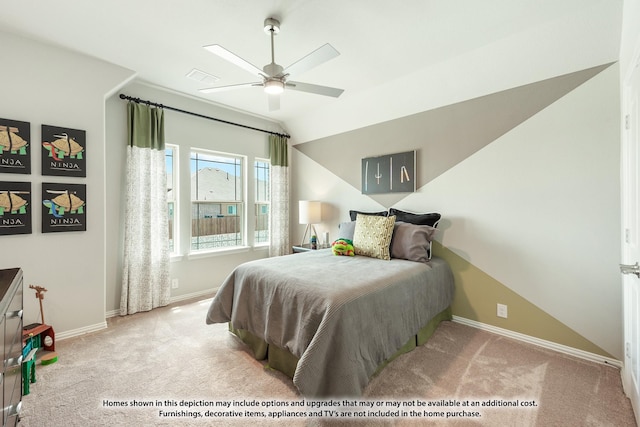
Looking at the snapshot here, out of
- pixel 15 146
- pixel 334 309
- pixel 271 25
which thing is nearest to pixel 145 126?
pixel 15 146

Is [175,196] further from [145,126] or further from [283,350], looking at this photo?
[283,350]

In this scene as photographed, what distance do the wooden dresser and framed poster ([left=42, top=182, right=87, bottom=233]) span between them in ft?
4.35

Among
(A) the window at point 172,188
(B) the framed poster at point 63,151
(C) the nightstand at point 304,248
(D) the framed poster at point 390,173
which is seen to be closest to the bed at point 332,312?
(D) the framed poster at point 390,173

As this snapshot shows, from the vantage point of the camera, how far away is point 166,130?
11.4ft

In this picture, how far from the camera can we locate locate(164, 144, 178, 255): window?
11.8ft

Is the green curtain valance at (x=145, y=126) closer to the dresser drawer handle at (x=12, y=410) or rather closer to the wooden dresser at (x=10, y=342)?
the wooden dresser at (x=10, y=342)

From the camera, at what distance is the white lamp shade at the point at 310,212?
4.10 m

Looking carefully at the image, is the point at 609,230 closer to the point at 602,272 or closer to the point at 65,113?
the point at 602,272

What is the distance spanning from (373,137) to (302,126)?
4.49ft

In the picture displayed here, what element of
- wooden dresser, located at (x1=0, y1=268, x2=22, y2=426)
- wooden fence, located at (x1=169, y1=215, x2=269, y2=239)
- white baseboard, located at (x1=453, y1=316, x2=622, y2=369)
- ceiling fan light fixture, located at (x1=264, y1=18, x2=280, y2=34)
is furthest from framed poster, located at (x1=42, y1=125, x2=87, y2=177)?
white baseboard, located at (x1=453, y1=316, x2=622, y2=369)

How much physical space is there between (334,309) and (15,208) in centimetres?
288

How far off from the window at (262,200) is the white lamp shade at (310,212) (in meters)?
0.85

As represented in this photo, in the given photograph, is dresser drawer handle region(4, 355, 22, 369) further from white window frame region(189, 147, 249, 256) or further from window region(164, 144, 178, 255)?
white window frame region(189, 147, 249, 256)

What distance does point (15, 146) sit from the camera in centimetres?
235
